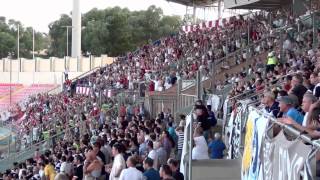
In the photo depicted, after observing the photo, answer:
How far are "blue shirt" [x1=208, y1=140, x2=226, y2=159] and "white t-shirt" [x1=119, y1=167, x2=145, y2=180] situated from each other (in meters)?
1.68

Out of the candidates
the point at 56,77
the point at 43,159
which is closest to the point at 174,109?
the point at 43,159

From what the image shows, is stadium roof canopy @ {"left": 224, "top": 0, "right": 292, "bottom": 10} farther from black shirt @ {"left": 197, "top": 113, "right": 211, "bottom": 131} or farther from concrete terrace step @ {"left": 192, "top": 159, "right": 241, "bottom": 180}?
concrete terrace step @ {"left": 192, "top": 159, "right": 241, "bottom": 180}

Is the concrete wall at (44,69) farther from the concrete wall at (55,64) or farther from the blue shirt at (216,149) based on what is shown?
the blue shirt at (216,149)

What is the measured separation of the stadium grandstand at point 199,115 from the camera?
240 inches

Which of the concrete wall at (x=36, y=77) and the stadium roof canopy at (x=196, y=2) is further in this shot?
the concrete wall at (x=36, y=77)

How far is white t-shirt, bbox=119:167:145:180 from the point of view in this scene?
878 cm

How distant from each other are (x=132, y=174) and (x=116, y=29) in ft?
241

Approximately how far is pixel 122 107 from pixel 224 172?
12.5m

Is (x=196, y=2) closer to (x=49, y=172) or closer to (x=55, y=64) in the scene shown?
(x=55, y=64)

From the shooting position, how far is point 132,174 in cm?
881

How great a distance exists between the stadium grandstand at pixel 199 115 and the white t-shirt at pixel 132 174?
15mm

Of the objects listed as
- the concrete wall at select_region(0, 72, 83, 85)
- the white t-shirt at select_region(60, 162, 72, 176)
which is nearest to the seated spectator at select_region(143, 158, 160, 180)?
the white t-shirt at select_region(60, 162, 72, 176)

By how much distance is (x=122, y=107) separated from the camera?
21.1 m

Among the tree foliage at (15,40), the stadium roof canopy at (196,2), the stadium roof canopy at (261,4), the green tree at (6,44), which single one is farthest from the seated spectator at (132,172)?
the green tree at (6,44)
